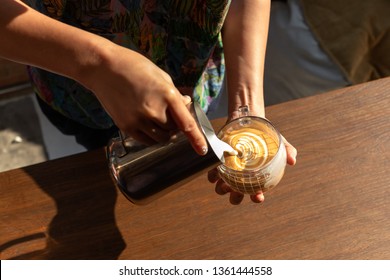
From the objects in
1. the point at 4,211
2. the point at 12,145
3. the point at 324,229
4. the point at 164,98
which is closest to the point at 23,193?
the point at 4,211

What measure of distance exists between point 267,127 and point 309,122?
210 mm

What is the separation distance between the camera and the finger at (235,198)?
2.43ft

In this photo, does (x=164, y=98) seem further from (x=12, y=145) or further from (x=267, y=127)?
(x=12, y=145)

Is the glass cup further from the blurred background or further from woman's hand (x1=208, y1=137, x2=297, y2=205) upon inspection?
the blurred background

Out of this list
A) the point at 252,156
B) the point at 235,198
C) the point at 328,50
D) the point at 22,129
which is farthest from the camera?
the point at 22,129

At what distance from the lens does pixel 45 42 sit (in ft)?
2.04

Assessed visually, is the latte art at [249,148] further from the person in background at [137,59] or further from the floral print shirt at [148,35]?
the floral print shirt at [148,35]

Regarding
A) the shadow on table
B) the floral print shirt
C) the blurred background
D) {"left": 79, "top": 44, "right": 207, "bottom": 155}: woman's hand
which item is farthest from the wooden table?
the blurred background

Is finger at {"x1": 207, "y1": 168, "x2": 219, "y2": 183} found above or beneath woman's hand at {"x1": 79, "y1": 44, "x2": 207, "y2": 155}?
beneath

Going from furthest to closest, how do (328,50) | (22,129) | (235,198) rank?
(22,129) → (328,50) → (235,198)

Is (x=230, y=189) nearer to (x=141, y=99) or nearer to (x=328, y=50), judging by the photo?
(x=141, y=99)

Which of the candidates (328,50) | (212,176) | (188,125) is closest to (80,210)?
(212,176)

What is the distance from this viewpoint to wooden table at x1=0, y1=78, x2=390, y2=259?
736 mm

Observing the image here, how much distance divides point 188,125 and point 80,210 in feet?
1.05
